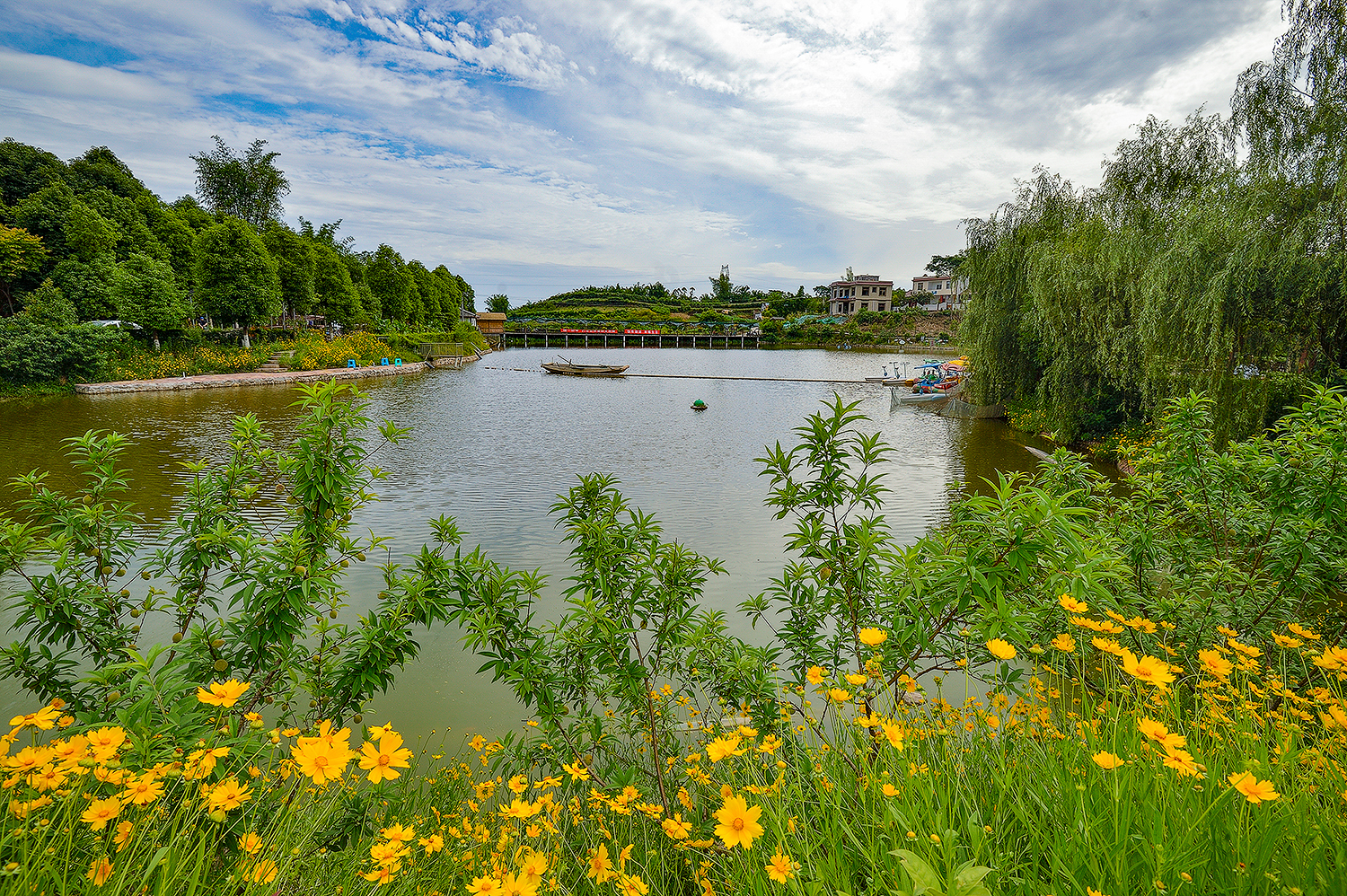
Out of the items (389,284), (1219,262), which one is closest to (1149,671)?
(1219,262)

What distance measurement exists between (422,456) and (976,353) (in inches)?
625

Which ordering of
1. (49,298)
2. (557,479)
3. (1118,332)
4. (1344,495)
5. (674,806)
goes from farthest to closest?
(49,298) < (1118,332) < (557,479) < (1344,495) < (674,806)

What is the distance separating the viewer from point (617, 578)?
3080 mm

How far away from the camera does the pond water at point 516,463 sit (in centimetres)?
529

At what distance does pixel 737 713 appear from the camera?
2893 mm

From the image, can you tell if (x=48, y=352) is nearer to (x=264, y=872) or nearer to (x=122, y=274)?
(x=122, y=274)

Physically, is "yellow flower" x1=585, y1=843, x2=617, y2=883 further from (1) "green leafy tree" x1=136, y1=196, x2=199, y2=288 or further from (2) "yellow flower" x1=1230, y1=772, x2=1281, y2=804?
(1) "green leafy tree" x1=136, y1=196, x2=199, y2=288

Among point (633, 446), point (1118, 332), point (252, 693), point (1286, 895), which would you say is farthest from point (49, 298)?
point (1118, 332)

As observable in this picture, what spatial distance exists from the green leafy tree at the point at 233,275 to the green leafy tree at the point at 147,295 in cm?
249

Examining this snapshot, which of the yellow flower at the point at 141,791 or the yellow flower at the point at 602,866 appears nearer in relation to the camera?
the yellow flower at the point at 141,791

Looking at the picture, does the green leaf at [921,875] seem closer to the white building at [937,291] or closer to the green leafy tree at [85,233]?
the green leafy tree at [85,233]

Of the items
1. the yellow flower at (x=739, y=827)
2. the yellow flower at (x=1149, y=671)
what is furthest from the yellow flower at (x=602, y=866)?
the yellow flower at (x=1149, y=671)

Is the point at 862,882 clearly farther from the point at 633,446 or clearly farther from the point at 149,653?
the point at 633,446

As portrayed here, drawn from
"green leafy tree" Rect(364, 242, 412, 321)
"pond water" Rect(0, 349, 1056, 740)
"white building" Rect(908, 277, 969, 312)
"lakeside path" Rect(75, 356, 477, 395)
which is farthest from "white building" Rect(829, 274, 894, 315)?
"lakeside path" Rect(75, 356, 477, 395)
